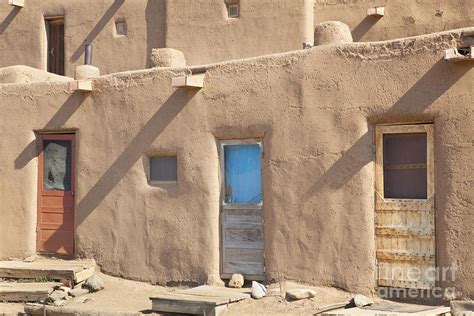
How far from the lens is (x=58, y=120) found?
1239 cm

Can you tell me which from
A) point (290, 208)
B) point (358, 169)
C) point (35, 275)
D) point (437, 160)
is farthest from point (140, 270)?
point (437, 160)

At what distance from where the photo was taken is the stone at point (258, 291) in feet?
32.1

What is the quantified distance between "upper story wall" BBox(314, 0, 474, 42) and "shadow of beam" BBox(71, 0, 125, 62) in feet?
12.7

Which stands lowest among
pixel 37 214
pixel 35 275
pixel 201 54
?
pixel 35 275

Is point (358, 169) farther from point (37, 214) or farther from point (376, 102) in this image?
point (37, 214)

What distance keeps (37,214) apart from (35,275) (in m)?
1.23

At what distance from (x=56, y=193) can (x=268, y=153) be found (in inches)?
154

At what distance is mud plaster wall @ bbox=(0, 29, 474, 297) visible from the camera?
8.91 meters

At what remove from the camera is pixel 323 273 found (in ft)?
31.9

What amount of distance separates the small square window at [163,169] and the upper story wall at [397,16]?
325cm

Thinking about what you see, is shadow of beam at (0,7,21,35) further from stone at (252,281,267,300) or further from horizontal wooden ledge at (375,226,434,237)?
horizontal wooden ledge at (375,226,434,237)

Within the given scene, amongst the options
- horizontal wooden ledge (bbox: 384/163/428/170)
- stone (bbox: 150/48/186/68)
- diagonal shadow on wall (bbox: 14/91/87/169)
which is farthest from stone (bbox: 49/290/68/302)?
horizontal wooden ledge (bbox: 384/163/428/170)

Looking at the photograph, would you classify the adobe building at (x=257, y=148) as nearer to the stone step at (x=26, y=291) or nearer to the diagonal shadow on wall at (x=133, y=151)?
the diagonal shadow on wall at (x=133, y=151)

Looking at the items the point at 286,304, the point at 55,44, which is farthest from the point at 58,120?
the point at 286,304
